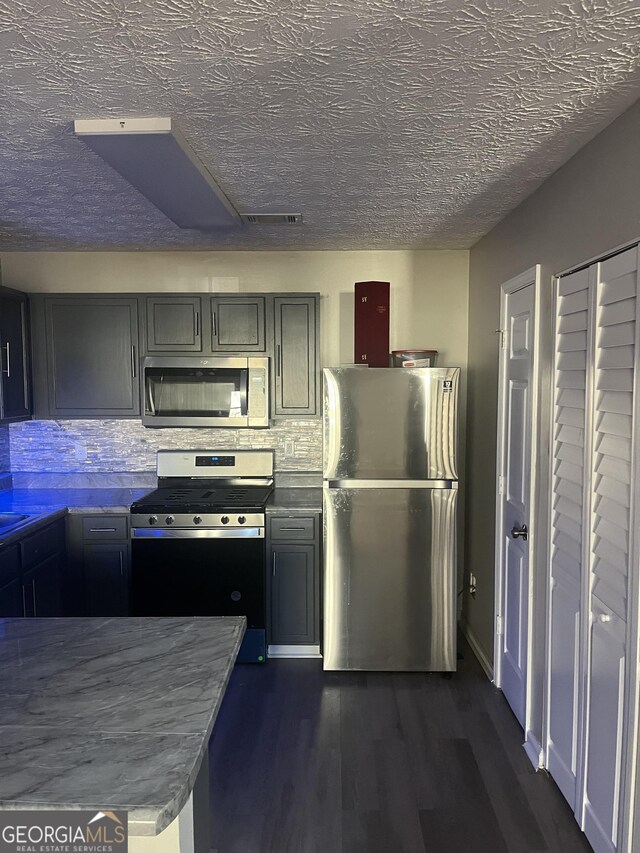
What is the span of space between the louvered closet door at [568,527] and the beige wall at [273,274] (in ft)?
5.57

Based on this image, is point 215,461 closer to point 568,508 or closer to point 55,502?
point 55,502

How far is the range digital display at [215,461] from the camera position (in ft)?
13.1

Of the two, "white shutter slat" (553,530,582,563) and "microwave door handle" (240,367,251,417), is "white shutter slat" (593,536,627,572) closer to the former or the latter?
"white shutter slat" (553,530,582,563)

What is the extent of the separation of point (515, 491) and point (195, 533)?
173cm

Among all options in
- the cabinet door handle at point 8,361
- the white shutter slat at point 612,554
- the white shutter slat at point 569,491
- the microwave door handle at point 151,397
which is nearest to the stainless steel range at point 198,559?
the microwave door handle at point 151,397

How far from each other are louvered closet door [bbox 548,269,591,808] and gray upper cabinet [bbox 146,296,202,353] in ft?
7.23

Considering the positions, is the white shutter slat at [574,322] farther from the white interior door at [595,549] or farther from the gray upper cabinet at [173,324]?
the gray upper cabinet at [173,324]

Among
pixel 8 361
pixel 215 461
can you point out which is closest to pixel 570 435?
pixel 215 461

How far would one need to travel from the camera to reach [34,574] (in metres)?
3.21

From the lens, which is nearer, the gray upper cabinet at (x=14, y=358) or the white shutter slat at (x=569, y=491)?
the white shutter slat at (x=569, y=491)

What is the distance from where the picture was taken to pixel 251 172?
2416mm

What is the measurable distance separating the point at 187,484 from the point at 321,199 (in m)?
2.02
